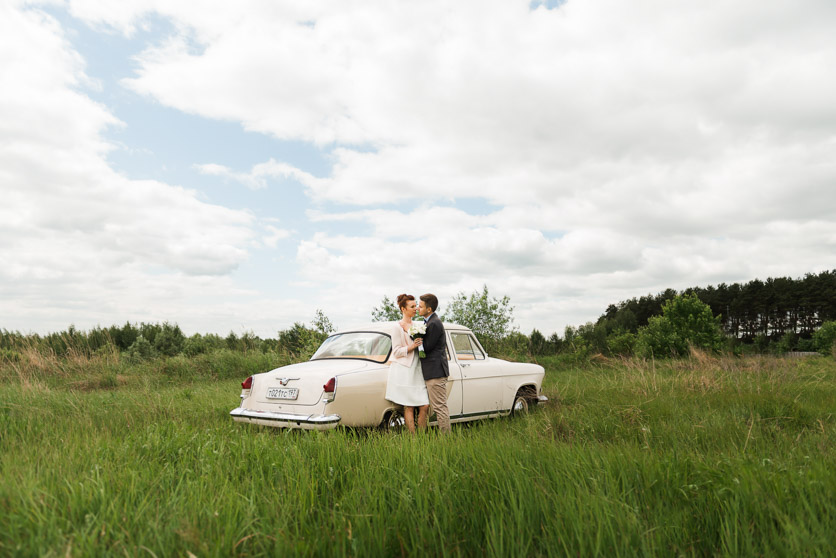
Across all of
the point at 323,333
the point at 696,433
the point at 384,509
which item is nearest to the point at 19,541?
the point at 384,509

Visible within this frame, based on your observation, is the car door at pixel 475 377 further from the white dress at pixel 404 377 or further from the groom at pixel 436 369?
the white dress at pixel 404 377

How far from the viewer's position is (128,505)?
9.80ft

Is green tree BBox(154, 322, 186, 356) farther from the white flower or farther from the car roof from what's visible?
the white flower

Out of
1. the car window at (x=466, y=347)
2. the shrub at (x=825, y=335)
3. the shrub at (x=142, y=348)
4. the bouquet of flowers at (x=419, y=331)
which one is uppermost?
the bouquet of flowers at (x=419, y=331)

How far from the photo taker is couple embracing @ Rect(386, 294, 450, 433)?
265 inches

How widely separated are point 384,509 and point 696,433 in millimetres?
4668

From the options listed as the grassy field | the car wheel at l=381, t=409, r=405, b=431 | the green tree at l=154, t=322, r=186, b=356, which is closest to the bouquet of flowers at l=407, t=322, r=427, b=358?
the car wheel at l=381, t=409, r=405, b=431

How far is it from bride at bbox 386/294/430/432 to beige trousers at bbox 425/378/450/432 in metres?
0.10

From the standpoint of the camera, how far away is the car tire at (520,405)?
874cm

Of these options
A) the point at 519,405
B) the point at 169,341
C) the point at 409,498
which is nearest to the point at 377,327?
the point at 519,405

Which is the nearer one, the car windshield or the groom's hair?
the car windshield

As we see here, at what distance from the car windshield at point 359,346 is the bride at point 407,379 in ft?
0.82

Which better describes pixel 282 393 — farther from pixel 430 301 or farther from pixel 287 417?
pixel 430 301

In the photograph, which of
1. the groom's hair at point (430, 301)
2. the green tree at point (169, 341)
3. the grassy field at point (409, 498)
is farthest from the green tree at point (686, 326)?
the grassy field at point (409, 498)
